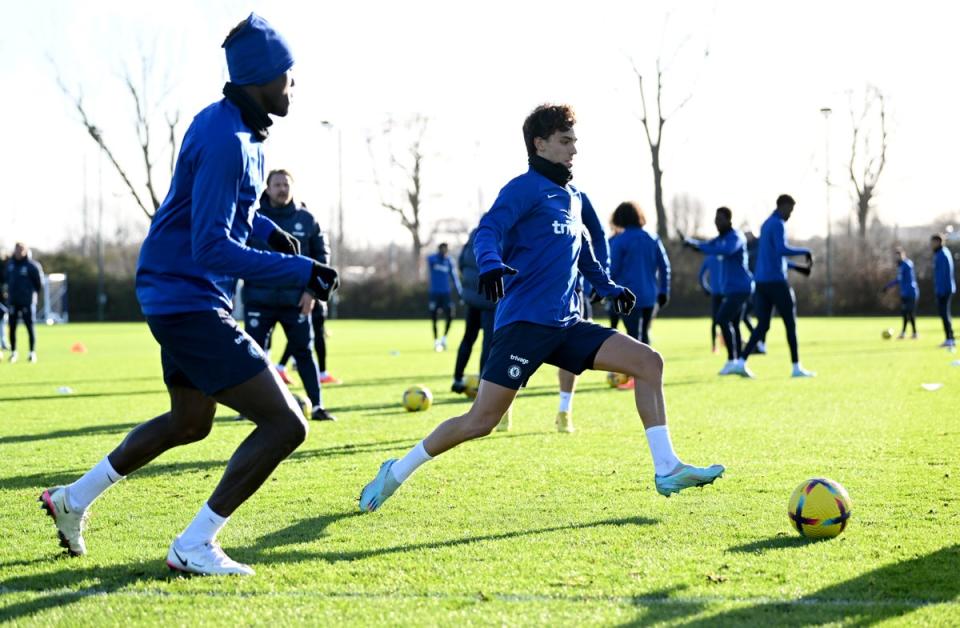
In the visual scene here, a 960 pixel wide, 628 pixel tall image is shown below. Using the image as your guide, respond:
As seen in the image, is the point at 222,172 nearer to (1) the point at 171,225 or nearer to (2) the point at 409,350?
(1) the point at 171,225

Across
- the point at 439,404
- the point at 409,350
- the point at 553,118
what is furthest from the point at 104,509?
the point at 409,350

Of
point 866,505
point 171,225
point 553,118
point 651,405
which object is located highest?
point 553,118

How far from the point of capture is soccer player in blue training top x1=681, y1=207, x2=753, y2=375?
51.9 feet

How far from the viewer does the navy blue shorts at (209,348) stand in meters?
4.48

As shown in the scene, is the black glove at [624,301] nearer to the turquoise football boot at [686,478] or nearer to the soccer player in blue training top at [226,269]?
the turquoise football boot at [686,478]

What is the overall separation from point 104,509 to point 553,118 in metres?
3.25

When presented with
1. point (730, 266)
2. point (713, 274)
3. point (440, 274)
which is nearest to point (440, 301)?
point (440, 274)

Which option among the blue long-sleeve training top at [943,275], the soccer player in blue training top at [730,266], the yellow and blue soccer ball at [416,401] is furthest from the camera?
the blue long-sleeve training top at [943,275]

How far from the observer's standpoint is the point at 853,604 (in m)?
4.10

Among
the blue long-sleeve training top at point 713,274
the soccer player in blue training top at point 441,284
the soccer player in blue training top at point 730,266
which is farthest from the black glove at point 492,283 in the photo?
the soccer player in blue training top at point 441,284

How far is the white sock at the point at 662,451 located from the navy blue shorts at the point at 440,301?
18151mm

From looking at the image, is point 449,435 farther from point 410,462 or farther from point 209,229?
point 209,229

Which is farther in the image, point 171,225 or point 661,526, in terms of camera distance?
point 661,526

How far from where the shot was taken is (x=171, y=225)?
4.55m
